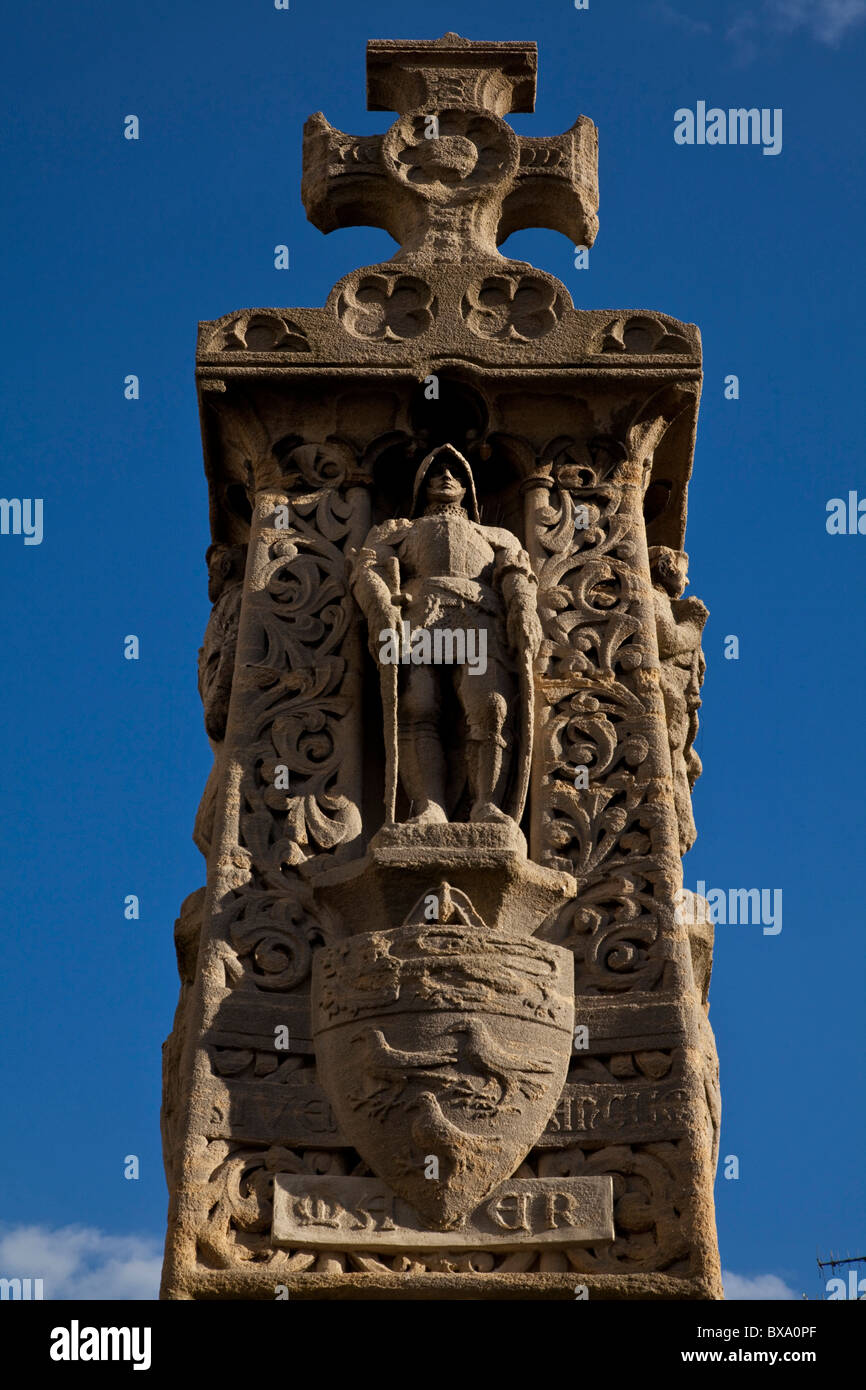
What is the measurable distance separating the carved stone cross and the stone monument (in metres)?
0.02

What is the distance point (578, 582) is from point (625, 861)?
5.61 feet

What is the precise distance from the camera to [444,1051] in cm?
1051

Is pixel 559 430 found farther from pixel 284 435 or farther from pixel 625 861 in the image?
pixel 625 861

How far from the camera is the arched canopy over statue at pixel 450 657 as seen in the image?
11.6 metres

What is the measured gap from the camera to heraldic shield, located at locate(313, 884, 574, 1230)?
10.3m

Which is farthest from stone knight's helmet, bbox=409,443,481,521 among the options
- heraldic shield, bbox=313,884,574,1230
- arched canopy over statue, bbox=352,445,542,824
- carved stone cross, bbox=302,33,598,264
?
heraldic shield, bbox=313,884,574,1230

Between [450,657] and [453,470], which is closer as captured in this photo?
[450,657]

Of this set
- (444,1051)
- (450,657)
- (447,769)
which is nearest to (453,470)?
(450,657)

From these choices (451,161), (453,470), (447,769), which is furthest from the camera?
(451,161)

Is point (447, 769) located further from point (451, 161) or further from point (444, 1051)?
point (451, 161)

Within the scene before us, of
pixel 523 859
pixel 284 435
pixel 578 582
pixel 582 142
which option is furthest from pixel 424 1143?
pixel 582 142

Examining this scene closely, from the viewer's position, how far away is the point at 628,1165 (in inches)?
412

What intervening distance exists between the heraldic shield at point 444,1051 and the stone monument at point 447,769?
2 centimetres

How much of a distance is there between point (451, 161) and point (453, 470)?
7.19 ft
